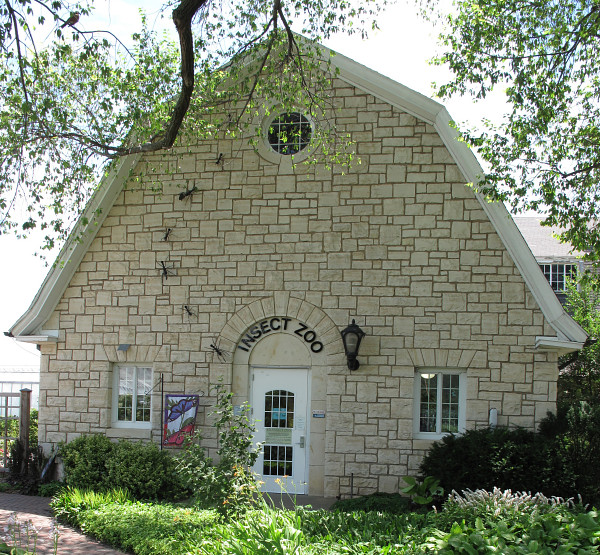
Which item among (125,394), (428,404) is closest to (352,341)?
(428,404)

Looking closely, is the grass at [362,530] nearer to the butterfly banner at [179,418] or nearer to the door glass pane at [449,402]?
the butterfly banner at [179,418]

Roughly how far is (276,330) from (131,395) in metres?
2.91

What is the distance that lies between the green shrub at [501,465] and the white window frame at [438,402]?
92 cm

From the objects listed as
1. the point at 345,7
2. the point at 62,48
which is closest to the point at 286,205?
the point at 345,7

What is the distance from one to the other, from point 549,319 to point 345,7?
5763 mm

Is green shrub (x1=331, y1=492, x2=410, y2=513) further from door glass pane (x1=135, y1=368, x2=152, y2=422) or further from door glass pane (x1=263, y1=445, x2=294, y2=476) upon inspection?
door glass pane (x1=135, y1=368, x2=152, y2=422)

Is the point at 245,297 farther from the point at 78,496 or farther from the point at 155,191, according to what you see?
the point at 78,496

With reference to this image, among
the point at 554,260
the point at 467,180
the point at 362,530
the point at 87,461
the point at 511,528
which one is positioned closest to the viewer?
the point at 511,528

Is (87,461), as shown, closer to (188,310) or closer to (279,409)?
(188,310)

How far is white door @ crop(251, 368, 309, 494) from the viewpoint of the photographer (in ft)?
35.1

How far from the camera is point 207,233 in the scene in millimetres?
11305

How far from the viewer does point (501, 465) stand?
9008 mm

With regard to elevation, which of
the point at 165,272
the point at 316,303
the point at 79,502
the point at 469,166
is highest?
the point at 469,166

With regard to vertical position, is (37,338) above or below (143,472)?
above
